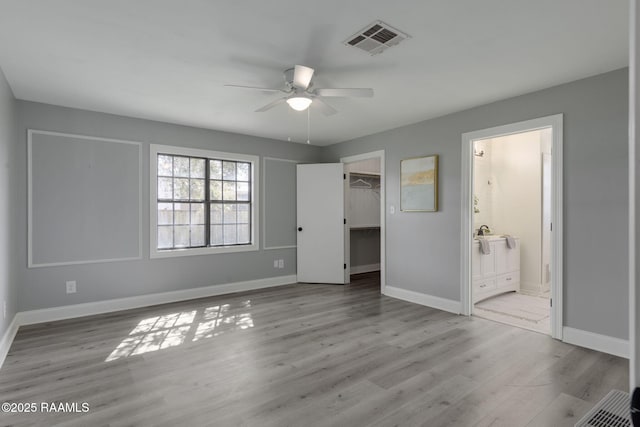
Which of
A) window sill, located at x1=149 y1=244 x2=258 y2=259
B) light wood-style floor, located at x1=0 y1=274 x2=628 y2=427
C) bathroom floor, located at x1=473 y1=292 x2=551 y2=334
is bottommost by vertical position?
light wood-style floor, located at x1=0 y1=274 x2=628 y2=427

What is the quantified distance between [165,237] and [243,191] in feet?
4.47

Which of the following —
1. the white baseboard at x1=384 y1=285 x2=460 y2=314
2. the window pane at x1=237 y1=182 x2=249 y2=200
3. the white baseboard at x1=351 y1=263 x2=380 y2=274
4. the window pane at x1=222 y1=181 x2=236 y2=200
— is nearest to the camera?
the white baseboard at x1=384 y1=285 x2=460 y2=314

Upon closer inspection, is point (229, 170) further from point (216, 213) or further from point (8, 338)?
point (8, 338)

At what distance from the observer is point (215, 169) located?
17.1ft

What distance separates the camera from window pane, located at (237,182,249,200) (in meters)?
Result: 5.45

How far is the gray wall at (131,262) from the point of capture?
3789mm

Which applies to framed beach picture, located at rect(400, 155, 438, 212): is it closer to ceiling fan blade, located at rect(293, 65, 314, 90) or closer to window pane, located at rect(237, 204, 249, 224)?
ceiling fan blade, located at rect(293, 65, 314, 90)

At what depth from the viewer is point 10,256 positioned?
135 inches

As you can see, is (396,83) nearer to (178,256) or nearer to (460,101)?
(460,101)

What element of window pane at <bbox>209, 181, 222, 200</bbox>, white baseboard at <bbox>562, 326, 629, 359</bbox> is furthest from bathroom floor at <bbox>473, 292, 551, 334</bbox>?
window pane at <bbox>209, 181, 222, 200</bbox>

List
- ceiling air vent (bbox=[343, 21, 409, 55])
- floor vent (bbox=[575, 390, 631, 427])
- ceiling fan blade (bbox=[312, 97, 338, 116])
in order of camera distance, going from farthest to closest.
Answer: ceiling fan blade (bbox=[312, 97, 338, 116]) → ceiling air vent (bbox=[343, 21, 409, 55]) → floor vent (bbox=[575, 390, 631, 427])

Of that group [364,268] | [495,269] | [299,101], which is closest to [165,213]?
[299,101]

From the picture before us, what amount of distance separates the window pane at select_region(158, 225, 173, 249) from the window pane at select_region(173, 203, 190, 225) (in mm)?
148

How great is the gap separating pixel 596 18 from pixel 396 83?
151 cm
